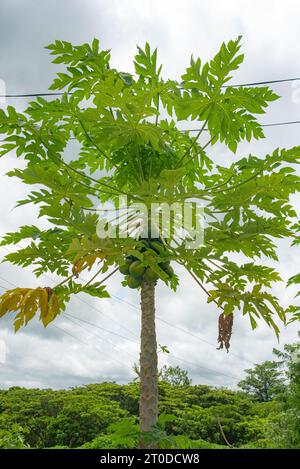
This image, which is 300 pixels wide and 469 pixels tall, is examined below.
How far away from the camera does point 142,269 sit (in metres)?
4.52

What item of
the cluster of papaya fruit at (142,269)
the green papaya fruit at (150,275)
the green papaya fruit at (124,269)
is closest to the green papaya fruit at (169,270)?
the cluster of papaya fruit at (142,269)

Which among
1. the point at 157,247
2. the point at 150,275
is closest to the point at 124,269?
the point at 150,275

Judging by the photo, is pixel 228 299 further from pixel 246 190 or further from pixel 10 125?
pixel 10 125

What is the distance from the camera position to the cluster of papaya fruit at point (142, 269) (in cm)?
451

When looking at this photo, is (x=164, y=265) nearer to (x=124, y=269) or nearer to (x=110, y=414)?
(x=124, y=269)

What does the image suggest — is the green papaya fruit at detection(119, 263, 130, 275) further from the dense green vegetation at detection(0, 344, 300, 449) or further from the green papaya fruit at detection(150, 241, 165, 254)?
the dense green vegetation at detection(0, 344, 300, 449)

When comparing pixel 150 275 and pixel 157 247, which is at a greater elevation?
pixel 157 247

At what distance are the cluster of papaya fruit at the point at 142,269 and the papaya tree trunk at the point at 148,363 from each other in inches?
4.2

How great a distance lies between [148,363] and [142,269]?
36.3 inches

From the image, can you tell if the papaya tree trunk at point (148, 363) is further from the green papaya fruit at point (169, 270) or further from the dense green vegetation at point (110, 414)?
the dense green vegetation at point (110, 414)

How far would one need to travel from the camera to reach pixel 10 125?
4.66 m

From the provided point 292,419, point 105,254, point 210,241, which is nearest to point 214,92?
point 210,241
